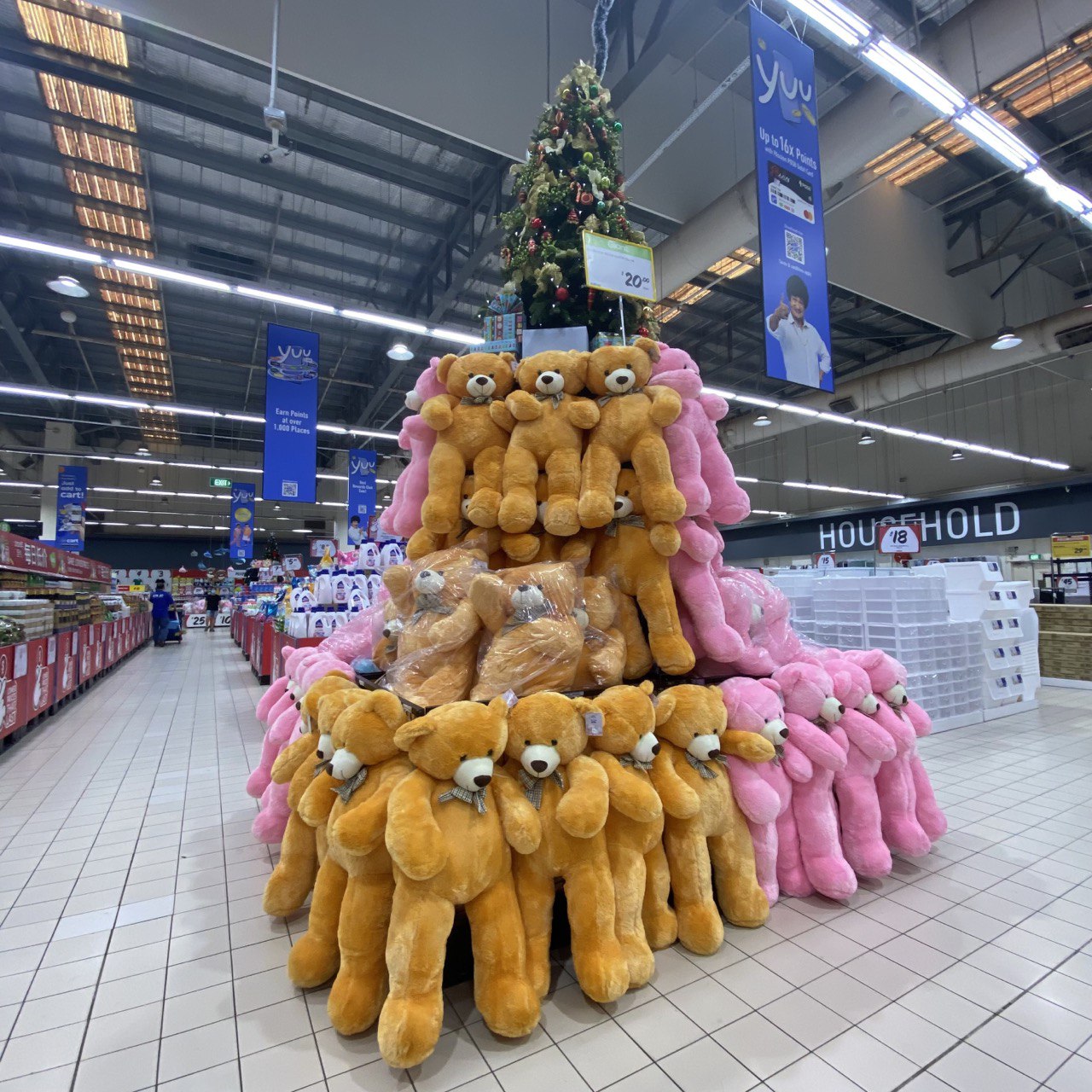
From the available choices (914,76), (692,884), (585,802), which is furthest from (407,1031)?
(914,76)

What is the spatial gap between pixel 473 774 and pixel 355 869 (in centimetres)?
42

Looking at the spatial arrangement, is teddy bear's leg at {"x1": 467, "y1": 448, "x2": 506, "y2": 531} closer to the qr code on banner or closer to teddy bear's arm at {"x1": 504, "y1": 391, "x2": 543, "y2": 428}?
teddy bear's arm at {"x1": 504, "y1": 391, "x2": 543, "y2": 428}

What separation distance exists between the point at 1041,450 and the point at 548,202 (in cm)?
1749

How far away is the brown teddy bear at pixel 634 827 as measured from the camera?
5.96ft

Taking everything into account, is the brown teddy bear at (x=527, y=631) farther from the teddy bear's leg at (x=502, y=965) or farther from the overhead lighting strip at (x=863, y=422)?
the overhead lighting strip at (x=863, y=422)

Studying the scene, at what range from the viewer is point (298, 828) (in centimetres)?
212

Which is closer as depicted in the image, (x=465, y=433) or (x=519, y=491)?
(x=519, y=491)

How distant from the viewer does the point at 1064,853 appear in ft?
9.44

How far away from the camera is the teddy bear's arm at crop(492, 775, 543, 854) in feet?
5.48

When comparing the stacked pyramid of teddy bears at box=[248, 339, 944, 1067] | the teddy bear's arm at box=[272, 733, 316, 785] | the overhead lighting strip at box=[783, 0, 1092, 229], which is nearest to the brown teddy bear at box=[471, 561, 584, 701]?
the stacked pyramid of teddy bears at box=[248, 339, 944, 1067]

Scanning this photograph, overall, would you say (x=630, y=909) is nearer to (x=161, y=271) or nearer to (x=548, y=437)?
(x=548, y=437)

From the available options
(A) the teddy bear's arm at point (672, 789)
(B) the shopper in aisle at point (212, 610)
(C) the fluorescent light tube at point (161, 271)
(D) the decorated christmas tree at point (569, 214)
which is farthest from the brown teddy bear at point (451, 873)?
(B) the shopper in aisle at point (212, 610)

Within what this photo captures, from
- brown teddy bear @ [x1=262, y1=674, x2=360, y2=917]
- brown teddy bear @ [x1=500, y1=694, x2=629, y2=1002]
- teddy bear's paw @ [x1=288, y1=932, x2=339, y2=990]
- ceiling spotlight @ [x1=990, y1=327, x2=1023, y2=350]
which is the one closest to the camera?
brown teddy bear @ [x1=500, y1=694, x2=629, y2=1002]

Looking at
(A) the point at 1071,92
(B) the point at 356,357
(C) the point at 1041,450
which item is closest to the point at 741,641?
(A) the point at 1071,92
